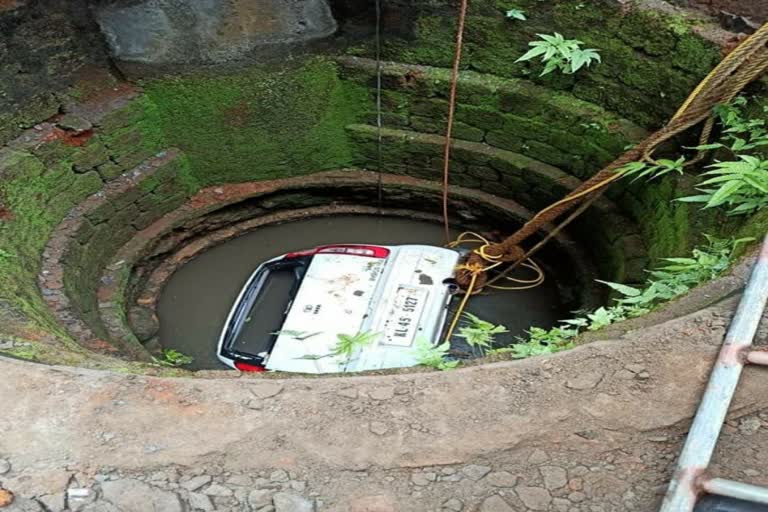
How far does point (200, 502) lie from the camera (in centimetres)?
204

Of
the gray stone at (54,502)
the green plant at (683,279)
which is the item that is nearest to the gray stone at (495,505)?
the green plant at (683,279)

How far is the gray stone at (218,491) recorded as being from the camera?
206cm

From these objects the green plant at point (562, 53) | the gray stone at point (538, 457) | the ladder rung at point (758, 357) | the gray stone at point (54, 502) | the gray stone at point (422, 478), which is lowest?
the gray stone at point (54, 502)

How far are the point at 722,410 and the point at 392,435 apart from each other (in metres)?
1.03

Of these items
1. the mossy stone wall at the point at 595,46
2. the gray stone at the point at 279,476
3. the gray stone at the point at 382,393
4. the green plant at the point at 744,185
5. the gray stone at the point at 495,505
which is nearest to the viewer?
the gray stone at the point at 495,505

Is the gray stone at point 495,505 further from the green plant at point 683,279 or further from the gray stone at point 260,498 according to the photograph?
the green plant at point 683,279

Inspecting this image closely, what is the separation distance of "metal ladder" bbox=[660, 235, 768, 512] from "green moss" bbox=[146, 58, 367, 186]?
358 cm

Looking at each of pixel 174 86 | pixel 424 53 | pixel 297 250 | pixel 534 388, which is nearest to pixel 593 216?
pixel 424 53

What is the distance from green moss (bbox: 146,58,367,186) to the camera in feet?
16.5

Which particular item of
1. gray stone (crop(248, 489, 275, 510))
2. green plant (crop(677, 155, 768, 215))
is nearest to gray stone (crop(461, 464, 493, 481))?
gray stone (crop(248, 489, 275, 510))

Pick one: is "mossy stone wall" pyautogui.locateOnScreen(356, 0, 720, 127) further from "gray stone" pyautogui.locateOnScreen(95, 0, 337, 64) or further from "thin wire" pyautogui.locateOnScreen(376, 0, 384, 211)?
"gray stone" pyautogui.locateOnScreen(95, 0, 337, 64)

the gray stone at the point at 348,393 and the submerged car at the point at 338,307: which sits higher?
the submerged car at the point at 338,307

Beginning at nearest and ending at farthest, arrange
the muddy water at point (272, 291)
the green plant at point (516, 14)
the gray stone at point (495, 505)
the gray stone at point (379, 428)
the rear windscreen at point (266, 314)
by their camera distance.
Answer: the gray stone at point (495, 505), the gray stone at point (379, 428), the rear windscreen at point (266, 314), the green plant at point (516, 14), the muddy water at point (272, 291)

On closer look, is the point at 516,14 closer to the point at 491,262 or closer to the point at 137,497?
the point at 491,262
